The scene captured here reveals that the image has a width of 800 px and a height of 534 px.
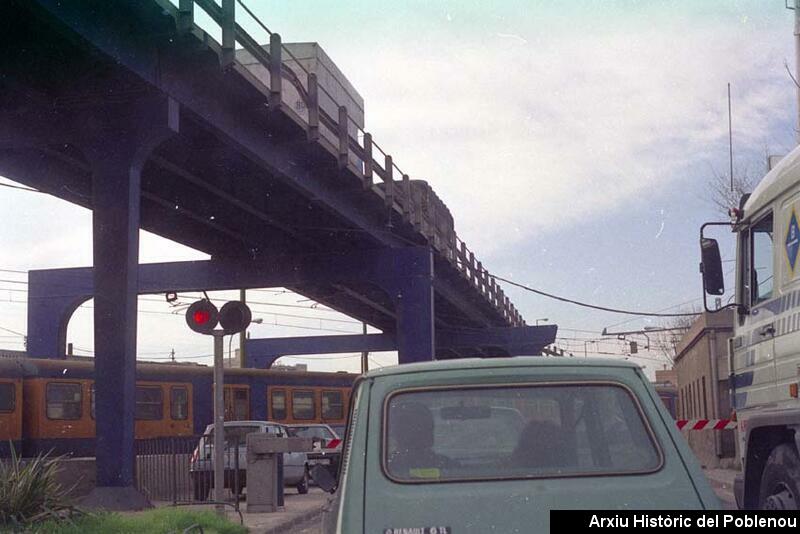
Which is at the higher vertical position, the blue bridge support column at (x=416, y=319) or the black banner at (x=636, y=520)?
the blue bridge support column at (x=416, y=319)

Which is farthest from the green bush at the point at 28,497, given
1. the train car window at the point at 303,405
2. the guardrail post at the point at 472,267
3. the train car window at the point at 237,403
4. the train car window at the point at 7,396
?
the guardrail post at the point at 472,267

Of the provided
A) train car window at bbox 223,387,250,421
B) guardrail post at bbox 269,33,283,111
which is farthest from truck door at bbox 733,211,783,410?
train car window at bbox 223,387,250,421

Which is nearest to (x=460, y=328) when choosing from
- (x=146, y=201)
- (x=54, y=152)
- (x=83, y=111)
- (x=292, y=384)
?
(x=292, y=384)

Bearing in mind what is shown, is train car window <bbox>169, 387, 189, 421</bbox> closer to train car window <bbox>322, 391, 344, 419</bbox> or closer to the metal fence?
train car window <bbox>322, 391, 344, 419</bbox>

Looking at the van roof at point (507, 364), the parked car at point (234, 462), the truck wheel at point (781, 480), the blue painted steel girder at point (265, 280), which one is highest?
the blue painted steel girder at point (265, 280)

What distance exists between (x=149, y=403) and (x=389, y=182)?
9.26 metres

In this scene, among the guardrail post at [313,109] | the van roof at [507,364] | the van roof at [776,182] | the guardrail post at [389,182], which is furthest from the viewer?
the guardrail post at [389,182]

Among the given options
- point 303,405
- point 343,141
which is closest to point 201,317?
point 343,141

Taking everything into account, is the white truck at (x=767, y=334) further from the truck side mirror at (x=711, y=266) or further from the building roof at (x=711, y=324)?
the building roof at (x=711, y=324)

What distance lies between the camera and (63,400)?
26.6m

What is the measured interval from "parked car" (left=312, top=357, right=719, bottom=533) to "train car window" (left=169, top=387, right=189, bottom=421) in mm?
26519

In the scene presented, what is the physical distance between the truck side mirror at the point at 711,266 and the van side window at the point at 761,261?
1.04 feet

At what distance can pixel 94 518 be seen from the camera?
40.2ft

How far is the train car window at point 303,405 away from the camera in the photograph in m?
36.0
